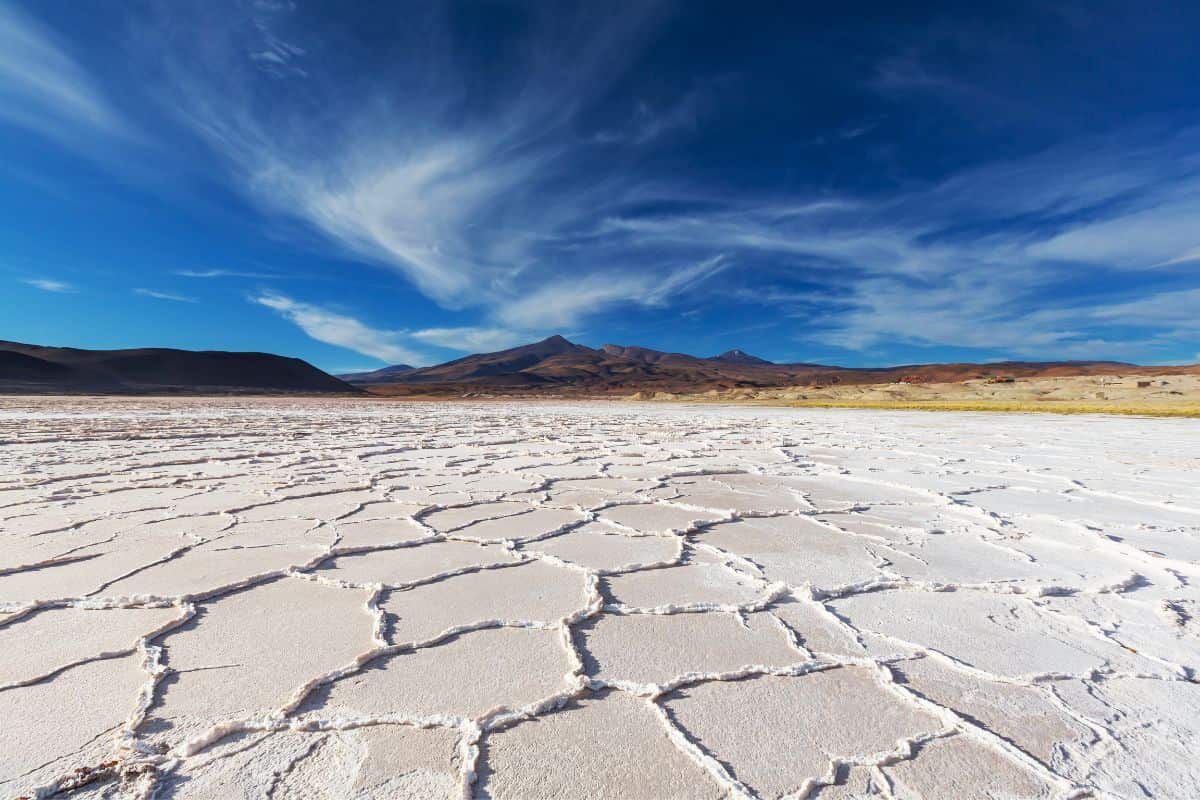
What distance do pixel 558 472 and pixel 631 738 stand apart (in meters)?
4.26

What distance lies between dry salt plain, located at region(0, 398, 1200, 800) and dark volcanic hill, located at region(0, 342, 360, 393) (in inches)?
2423

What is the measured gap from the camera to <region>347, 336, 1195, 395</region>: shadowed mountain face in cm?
7438

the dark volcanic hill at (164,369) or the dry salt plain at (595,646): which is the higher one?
the dark volcanic hill at (164,369)

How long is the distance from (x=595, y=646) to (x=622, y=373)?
4406 inches

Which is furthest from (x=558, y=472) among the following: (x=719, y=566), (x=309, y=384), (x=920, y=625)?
(x=309, y=384)

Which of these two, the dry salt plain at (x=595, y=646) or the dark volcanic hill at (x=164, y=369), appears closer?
the dry salt plain at (x=595, y=646)

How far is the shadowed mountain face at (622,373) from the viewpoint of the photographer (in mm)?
74375

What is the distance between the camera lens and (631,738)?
1382mm

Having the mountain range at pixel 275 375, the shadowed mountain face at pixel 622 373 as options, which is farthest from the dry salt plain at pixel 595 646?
the shadowed mountain face at pixel 622 373

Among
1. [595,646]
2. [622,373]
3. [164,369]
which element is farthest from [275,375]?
[595,646]

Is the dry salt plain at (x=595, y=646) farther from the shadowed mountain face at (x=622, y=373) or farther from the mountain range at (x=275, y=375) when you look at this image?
the shadowed mountain face at (x=622, y=373)

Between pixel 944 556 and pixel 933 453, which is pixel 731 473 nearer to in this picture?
pixel 944 556

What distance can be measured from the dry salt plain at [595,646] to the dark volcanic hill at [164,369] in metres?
61.5

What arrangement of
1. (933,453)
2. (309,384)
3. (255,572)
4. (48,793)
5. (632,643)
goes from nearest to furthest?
(48,793) → (632,643) → (255,572) → (933,453) → (309,384)
